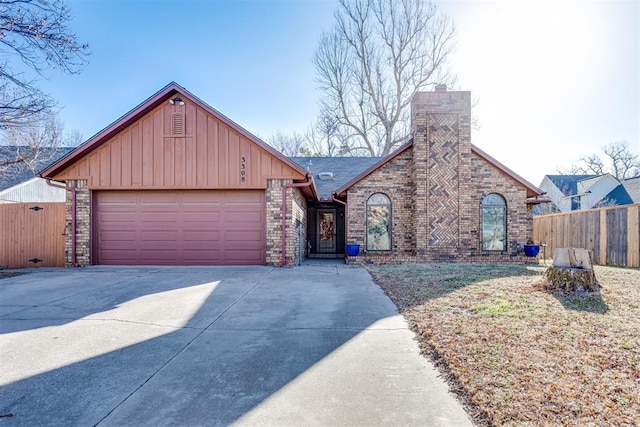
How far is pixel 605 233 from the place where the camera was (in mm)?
11406

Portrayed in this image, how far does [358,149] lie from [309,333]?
21676mm

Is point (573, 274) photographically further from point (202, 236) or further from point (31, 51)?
point (31, 51)

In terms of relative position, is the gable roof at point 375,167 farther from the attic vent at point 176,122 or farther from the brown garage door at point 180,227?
the attic vent at point 176,122

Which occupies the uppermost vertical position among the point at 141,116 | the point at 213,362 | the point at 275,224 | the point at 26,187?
the point at 141,116

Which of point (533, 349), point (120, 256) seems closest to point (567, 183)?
point (533, 349)

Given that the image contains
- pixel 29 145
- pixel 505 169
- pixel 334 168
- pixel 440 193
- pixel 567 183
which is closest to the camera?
pixel 440 193

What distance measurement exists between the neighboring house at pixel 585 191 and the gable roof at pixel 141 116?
24.1m

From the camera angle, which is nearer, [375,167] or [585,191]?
[375,167]

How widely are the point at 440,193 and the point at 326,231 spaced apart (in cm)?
577

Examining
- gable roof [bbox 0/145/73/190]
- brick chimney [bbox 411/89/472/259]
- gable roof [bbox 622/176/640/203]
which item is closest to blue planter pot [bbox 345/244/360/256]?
brick chimney [bbox 411/89/472/259]

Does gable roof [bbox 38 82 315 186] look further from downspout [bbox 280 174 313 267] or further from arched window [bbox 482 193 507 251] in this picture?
arched window [bbox 482 193 507 251]

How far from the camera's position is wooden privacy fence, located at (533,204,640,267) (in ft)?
34.1

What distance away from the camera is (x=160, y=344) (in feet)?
12.5

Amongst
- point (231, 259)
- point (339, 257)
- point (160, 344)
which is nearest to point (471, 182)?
point (339, 257)
